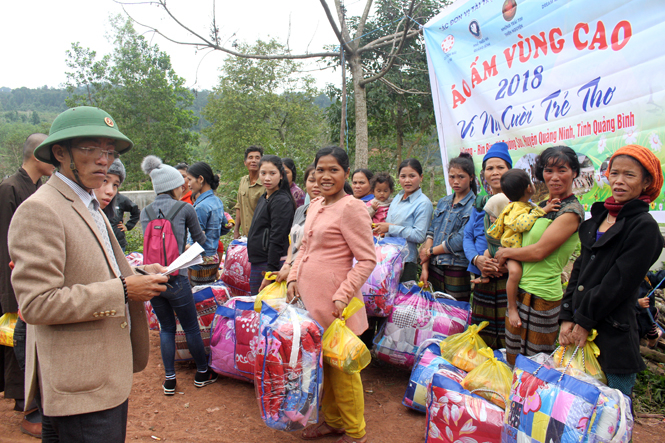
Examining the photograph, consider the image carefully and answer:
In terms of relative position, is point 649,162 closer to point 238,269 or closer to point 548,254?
point 548,254

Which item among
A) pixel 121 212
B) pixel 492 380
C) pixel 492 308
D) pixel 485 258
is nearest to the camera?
pixel 492 380

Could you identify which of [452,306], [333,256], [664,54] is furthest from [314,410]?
[664,54]

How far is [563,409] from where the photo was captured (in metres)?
1.77

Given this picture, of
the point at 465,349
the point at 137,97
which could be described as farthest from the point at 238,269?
the point at 137,97

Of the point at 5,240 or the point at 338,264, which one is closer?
the point at 338,264

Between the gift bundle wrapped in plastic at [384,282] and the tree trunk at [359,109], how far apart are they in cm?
377

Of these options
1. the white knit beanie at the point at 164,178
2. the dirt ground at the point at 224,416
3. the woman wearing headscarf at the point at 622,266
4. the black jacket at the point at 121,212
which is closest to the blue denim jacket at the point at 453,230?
the dirt ground at the point at 224,416

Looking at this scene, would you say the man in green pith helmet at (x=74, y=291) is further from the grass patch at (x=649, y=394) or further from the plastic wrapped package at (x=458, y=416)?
the grass patch at (x=649, y=394)

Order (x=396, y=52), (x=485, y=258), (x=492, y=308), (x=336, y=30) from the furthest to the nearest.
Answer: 1. (x=336, y=30)
2. (x=396, y=52)
3. (x=492, y=308)
4. (x=485, y=258)

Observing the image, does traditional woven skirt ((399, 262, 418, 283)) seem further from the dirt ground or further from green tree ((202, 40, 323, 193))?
green tree ((202, 40, 323, 193))

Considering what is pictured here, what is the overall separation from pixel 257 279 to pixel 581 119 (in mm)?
3020

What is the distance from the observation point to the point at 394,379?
356cm

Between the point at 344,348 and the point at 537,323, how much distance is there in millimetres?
1261

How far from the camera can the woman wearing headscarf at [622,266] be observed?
1.84 metres
